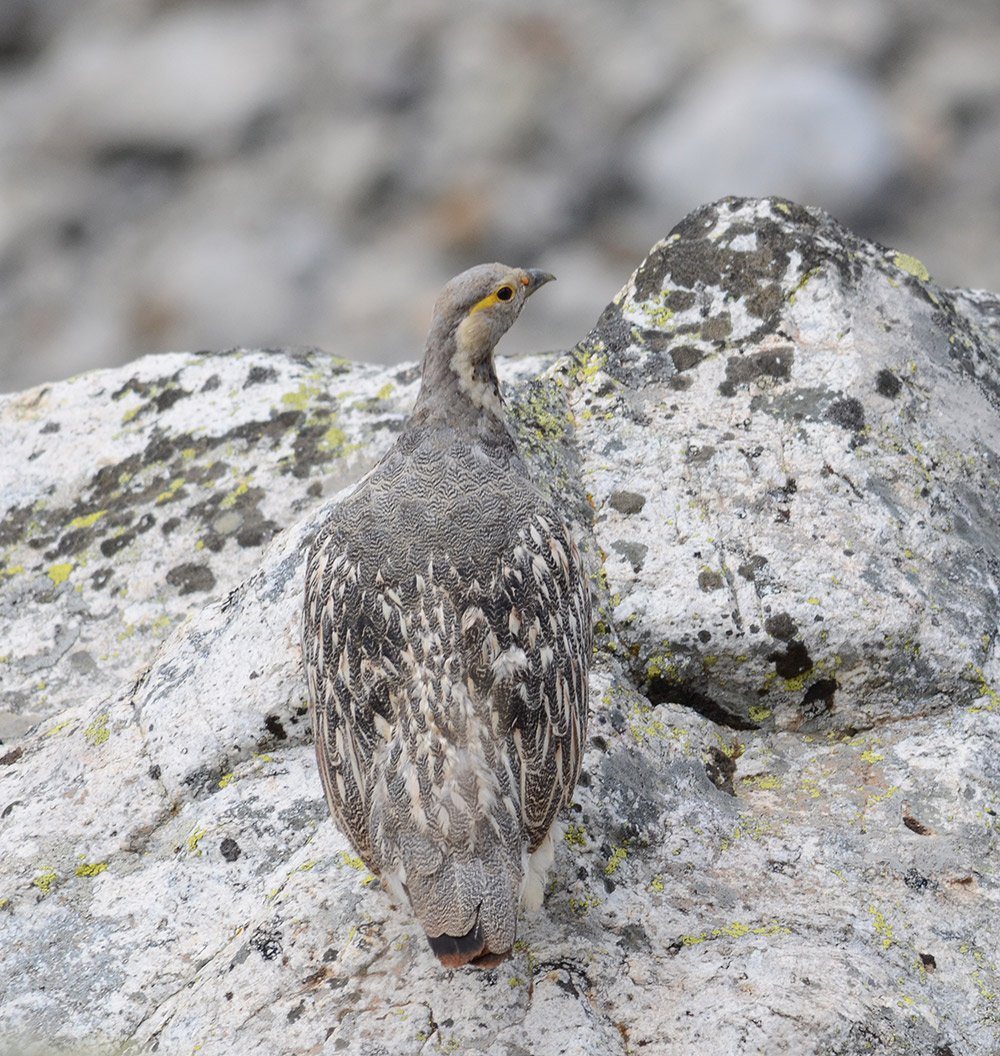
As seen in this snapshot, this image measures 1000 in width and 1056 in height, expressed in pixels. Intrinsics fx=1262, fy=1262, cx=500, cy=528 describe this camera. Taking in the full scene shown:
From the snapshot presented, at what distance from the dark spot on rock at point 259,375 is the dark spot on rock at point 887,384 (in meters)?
2.60

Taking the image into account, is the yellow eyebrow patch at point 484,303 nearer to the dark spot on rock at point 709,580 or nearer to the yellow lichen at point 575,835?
the dark spot on rock at point 709,580

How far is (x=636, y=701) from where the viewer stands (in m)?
4.13

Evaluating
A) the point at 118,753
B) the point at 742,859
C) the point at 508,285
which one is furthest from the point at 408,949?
the point at 508,285

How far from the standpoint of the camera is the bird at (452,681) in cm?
325

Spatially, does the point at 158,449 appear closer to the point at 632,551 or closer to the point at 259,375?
the point at 259,375

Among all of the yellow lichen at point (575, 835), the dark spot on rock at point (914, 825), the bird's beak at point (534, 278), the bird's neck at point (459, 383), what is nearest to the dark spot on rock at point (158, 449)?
the bird's neck at point (459, 383)

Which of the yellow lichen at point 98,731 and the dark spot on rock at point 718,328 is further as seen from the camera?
the dark spot on rock at point 718,328

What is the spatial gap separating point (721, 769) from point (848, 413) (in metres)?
1.39

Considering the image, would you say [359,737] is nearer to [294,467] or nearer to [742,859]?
[742,859]

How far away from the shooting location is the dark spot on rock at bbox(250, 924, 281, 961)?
338 centimetres

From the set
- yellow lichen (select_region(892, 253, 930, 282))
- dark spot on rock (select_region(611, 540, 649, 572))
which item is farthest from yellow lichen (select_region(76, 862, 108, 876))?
yellow lichen (select_region(892, 253, 930, 282))

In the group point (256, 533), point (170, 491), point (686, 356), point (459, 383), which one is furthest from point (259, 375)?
point (686, 356)

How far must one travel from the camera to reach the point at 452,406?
13.4 feet

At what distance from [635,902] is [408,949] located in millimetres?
644
